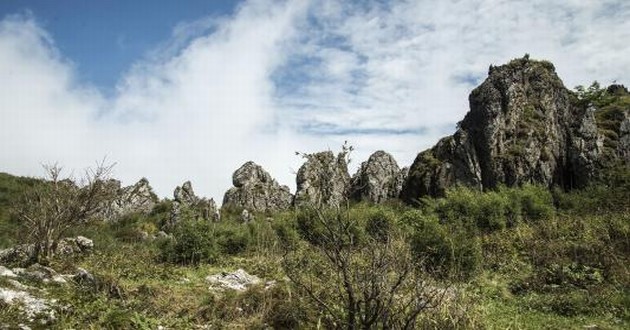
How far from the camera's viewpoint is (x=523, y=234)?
1945 cm

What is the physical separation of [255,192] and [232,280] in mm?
30040

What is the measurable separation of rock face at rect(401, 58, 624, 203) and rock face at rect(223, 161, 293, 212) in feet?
38.2

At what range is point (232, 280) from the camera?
44.9 feet

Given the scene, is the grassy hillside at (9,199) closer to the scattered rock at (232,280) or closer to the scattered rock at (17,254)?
the scattered rock at (17,254)

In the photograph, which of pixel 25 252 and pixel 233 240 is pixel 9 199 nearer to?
pixel 233 240

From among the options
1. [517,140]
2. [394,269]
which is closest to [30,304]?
[394,269]

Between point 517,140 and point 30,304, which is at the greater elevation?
point 517,140

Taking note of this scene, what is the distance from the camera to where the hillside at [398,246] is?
818cm

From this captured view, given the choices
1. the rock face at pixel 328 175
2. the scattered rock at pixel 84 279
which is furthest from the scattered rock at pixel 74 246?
the rock face at pixel 328 175

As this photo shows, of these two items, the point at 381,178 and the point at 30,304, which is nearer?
the point at 30,304

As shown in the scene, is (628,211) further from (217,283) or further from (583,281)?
(217,283)

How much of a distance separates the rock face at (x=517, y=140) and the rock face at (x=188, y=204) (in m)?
15.0

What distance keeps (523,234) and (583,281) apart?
6.63 m

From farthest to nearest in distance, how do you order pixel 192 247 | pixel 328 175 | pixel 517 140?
pixel 517 140, pixel 192 247, pixel 328 175
